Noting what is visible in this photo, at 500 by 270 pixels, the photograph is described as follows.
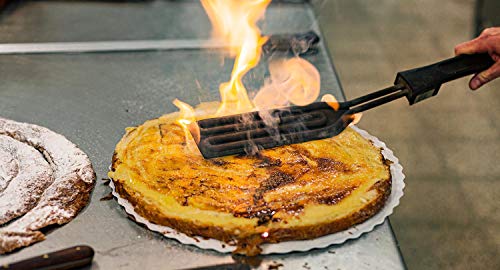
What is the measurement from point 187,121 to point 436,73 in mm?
901

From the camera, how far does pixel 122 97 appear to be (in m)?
2.31

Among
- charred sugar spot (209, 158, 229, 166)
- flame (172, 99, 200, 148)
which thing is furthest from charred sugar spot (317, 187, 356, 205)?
flame (172, 99, 200, 148)

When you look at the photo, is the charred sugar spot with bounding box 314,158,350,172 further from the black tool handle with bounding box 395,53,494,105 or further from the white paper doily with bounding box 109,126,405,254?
the black tool handle with bounding box 395,53,494,105

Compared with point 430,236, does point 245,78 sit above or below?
above

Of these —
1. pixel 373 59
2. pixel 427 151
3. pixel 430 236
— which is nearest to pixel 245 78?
pixel 430 236

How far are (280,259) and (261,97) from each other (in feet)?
3.05

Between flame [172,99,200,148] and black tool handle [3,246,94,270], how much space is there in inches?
21.6

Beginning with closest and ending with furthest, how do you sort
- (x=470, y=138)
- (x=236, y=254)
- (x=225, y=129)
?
(x=236, y=254) < (x=225, y=129) < (x=470, y=138)

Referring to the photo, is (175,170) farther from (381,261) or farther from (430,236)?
(430,236)

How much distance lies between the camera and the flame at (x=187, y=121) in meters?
1.81

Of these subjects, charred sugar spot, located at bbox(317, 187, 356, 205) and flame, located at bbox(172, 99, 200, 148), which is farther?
flame, located at bbox(172, 99, 200, 148)

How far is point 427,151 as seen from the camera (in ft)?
12.1

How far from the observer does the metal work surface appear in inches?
59.4

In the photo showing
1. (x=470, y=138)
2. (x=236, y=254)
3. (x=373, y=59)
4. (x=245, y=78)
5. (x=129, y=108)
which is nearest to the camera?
(x=236, y=254)
